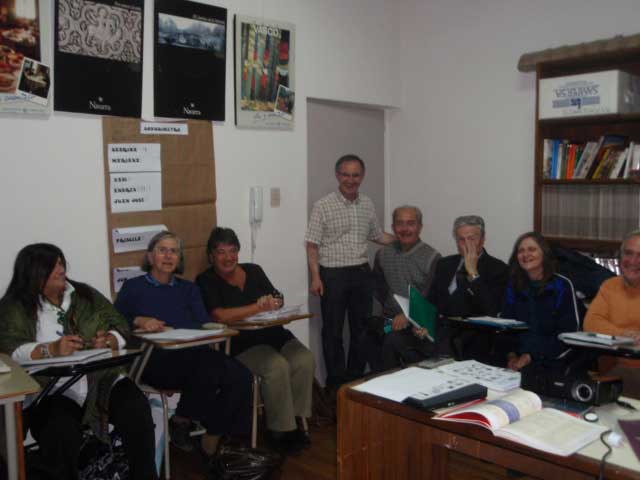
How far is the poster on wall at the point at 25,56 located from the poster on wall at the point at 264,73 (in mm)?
1153

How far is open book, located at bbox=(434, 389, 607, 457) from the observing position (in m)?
1.55

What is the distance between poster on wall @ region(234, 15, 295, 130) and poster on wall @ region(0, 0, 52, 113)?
1.15 metres

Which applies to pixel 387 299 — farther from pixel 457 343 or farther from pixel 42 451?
pixel 42 451

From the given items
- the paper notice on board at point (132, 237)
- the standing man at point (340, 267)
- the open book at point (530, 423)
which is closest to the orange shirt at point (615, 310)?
the open book at point (530, 423)

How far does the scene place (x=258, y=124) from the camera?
3975 mm

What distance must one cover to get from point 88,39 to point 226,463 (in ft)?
7.02

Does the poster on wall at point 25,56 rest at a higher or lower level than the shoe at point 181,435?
higher

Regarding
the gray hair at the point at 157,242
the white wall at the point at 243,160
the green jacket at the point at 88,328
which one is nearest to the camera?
the green jacket at the point at 88,328

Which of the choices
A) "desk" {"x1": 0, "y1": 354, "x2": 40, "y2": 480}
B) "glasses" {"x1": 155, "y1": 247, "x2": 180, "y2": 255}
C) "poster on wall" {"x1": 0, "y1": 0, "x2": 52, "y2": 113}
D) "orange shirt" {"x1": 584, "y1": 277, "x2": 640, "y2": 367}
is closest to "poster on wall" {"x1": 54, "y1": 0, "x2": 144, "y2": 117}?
"poster on wall" {"x1": 0, "y1": 0, "x2": 52, "y2": 113}

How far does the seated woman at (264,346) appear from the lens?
3.30 meters

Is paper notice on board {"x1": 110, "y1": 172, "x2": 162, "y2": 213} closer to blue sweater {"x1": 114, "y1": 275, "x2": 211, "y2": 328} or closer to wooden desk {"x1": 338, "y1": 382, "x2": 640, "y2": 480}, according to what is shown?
blue sweater {"x1": 114, "y1": 275, "x2": 211, "y2": 328}

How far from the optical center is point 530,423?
1.66 m

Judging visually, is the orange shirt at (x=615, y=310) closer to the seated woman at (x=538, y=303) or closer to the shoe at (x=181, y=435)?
the seated woman at (x=538, y=303)

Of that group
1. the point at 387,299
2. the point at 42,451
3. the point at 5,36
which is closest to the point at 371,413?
the point at 42,451
